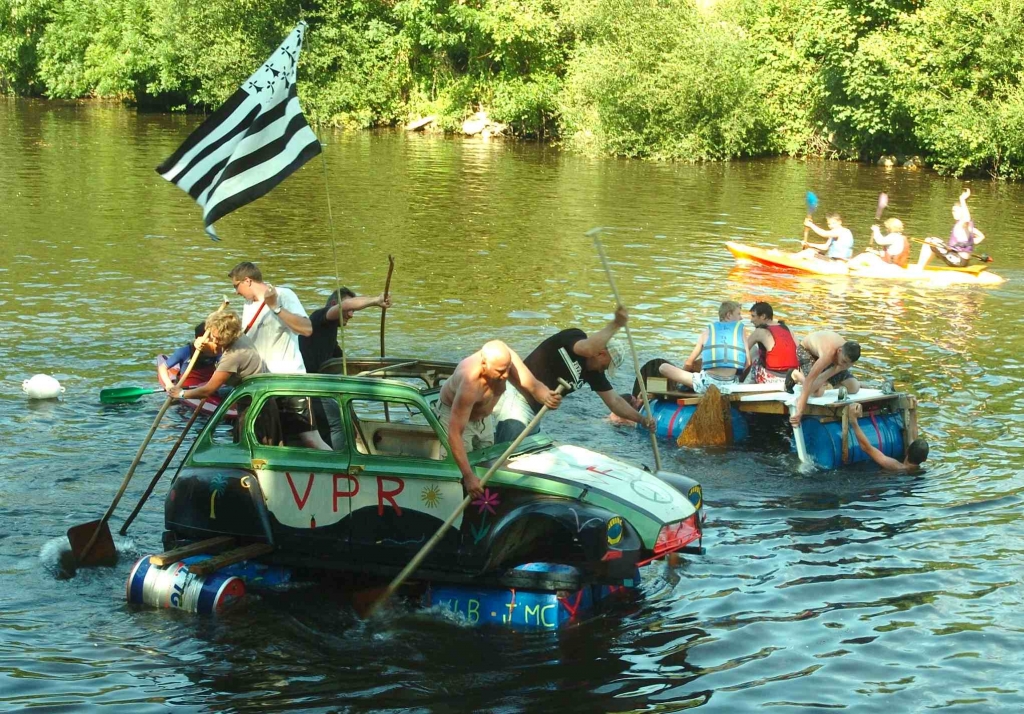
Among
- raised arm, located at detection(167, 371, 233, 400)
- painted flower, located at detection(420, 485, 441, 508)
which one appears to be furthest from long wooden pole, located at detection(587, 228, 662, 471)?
raised arm, located at detection(167, 371, 233, 400)

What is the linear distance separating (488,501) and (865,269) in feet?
58.9

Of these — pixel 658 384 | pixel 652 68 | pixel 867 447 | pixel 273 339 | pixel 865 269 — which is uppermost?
pixel 652 68

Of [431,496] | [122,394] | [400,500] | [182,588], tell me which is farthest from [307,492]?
[122,394]

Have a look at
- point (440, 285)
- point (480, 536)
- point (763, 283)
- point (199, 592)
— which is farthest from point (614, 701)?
point (763, 283)

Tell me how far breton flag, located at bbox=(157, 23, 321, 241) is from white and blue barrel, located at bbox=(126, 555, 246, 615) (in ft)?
10.3

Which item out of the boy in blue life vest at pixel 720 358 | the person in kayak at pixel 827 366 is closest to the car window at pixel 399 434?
the person in kayak at pixel 827 366

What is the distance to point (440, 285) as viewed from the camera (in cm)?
2194

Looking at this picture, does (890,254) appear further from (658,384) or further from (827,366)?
(827,366)

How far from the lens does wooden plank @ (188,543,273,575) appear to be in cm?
876

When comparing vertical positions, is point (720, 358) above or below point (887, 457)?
above

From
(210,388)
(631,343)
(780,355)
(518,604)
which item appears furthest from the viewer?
(780,355)

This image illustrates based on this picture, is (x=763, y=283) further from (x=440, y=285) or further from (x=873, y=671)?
(x=873, y=671)

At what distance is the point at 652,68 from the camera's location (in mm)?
47375

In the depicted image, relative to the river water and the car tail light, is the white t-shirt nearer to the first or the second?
the river water
